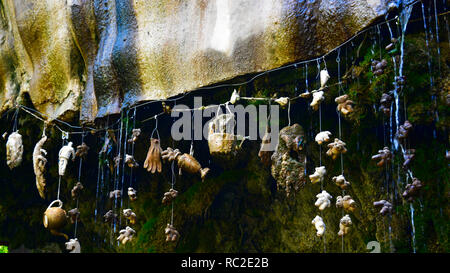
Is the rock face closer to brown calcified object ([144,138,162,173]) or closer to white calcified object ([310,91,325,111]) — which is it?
white calcified object ([310,91,325,111])

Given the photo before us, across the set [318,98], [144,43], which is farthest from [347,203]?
[144,43]

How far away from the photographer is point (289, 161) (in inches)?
149

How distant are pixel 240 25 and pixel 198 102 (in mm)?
860

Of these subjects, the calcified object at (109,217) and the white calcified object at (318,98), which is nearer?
the white calcified object at (318,98)

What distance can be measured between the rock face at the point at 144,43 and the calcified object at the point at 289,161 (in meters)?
0.62

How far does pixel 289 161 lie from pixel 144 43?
79.0 inches

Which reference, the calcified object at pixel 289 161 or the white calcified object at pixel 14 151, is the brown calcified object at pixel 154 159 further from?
the white calcified object at pixel 14 151

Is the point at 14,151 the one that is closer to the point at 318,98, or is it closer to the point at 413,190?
the point at 318,98

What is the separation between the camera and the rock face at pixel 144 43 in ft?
12.0

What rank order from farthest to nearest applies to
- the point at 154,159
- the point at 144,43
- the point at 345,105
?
1. the point at 144,43
2. the point at 154,159
3. the point at 345,105

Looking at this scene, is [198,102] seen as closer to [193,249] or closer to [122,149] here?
[122,149]

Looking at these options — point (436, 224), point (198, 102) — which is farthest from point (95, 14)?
point (436, 224)

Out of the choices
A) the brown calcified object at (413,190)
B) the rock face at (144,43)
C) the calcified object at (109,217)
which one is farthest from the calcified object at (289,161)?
the calcified object at (109,217)

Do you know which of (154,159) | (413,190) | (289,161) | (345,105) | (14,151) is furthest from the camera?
(14,151)
